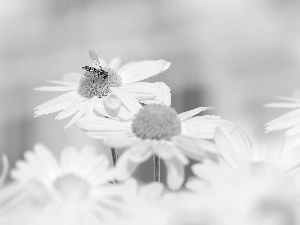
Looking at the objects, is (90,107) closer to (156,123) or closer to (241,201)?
(156,123)

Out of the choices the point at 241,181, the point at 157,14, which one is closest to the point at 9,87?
the point at 157,14

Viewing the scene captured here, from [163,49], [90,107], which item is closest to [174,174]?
[90,107]

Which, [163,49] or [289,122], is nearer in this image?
[289,122]

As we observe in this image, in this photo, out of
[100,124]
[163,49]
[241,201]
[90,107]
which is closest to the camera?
[241,201]

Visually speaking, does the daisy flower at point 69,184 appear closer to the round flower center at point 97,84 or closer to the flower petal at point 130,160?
the flower petal at point 130,160

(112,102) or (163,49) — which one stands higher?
(112,102)

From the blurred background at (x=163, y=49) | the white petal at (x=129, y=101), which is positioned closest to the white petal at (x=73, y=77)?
the white petal at (x=129, y=101)
